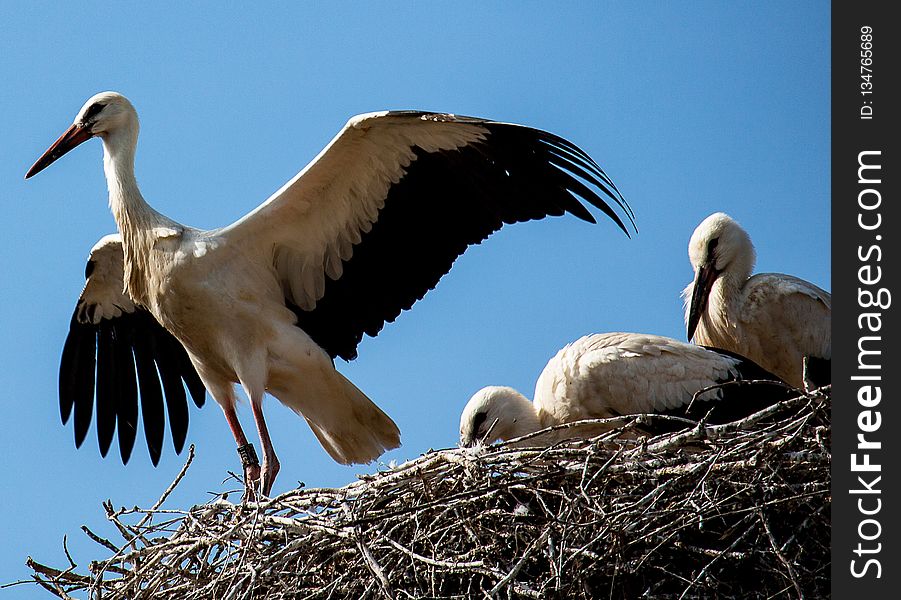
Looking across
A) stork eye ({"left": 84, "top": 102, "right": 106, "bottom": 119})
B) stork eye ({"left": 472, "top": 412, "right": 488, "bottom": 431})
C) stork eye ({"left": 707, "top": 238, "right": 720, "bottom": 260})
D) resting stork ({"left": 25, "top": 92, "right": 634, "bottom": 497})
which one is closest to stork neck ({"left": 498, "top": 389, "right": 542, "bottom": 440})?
stork eye ({"left": 472, "top": 412, "right": 488, "bottom": 431})

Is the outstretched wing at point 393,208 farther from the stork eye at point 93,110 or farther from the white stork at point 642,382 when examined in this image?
the stork eye at point 93,110

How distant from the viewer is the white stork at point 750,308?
541cm

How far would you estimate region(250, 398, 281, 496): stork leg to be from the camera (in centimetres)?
509

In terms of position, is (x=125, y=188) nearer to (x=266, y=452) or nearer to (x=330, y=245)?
(x=330, y=245)

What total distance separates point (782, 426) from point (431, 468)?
1052 millimetres

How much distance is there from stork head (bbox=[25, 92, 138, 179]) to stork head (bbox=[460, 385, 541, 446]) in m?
1.85

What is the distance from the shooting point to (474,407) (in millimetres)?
5289

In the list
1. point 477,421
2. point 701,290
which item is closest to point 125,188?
point 477,421

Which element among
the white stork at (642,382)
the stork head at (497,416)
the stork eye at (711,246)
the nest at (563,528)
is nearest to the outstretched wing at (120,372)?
the stork head at (497,416)

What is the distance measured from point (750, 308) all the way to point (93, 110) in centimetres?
290

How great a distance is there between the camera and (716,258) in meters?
5.65

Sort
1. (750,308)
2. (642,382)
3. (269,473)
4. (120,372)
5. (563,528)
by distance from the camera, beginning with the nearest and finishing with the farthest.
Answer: (563,528) < (642,382) < (269,473) < (750,308) < (120,372)
